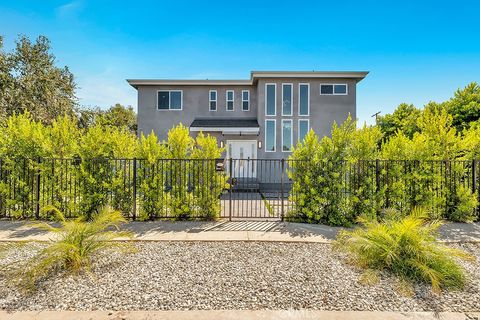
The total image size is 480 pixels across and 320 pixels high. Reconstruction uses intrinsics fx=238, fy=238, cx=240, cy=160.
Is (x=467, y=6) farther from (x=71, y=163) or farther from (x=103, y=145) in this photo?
(x=71, y=163)

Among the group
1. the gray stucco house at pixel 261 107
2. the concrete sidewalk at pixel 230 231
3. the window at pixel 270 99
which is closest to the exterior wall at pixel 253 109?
the gray stucco house at pixel 261 107

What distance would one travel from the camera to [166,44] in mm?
11516

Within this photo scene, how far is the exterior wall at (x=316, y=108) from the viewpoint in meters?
15.2

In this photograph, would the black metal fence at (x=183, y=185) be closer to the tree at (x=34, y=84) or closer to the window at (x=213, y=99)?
the window at (x=213, y=99)

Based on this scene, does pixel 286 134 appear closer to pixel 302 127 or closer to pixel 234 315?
pixel 302 127

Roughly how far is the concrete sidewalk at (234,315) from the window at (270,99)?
1357 cm

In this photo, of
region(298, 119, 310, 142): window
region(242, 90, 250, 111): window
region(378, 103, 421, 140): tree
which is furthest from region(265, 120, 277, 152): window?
region(378, 103, 421, 140): tree

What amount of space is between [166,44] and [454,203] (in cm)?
1280

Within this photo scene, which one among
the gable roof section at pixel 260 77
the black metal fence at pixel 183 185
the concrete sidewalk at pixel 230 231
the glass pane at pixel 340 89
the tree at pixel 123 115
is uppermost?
the tree at pixel 123 115

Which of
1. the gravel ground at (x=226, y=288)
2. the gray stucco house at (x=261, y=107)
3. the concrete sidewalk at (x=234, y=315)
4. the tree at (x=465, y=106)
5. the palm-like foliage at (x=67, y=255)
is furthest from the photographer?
the tree at (x=465, y=106)

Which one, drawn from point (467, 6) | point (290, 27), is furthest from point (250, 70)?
point (467, 6)

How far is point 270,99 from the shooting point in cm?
1538

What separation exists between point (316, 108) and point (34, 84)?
20.0 meters

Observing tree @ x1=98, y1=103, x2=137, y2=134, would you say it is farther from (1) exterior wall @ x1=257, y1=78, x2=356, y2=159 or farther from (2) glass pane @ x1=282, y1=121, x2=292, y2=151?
(2) glass pane @ x1=282, y1=121, x2=292, y2=151
